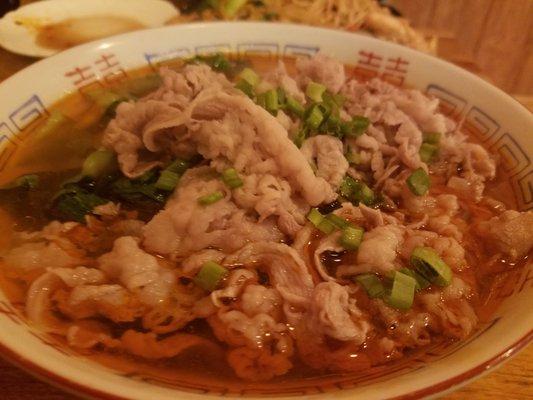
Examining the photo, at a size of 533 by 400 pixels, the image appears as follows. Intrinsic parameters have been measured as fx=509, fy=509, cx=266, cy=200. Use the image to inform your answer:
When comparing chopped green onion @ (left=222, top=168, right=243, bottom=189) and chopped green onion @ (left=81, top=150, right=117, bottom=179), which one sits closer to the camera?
chopped green onion @ (left=222, top=168, right=243, bottom=189)

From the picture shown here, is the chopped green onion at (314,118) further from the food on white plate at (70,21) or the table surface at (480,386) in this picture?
the food on white plate at (70,21)

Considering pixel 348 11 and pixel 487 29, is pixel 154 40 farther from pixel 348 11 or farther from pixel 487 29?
pixel 487 29

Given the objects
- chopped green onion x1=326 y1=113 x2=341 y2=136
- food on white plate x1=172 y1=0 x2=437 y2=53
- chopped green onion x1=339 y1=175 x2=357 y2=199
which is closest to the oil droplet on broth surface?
food on white plate x1=172 y1=0 x2=437 y2=53

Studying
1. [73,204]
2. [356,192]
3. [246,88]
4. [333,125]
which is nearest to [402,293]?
[356,192]

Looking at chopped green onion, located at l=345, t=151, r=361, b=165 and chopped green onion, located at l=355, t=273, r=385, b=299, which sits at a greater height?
chopped green onion, located at l=345, t=151, r=361, b=165

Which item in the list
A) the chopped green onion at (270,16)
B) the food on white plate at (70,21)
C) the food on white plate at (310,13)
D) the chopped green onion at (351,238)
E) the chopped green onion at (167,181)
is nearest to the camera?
the chopped green onion at (351,238)

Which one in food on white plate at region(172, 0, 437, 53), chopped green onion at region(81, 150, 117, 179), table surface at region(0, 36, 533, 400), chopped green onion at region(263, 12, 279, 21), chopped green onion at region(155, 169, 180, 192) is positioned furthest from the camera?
chopped green onion at region(263, 12, 279, 21)

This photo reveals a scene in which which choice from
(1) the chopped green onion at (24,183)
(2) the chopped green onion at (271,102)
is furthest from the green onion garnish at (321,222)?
(1) the chopped green onion at (24,183)

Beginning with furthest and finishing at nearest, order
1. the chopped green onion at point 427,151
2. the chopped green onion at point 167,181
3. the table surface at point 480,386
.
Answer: the chopped green onion at point 427,151
the chopped green onion at point 167,181
the table surface at point 480,386

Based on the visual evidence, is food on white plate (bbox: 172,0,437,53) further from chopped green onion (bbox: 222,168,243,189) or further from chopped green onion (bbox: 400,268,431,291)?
chopped green onion (bbox: 400,268,431,291)
